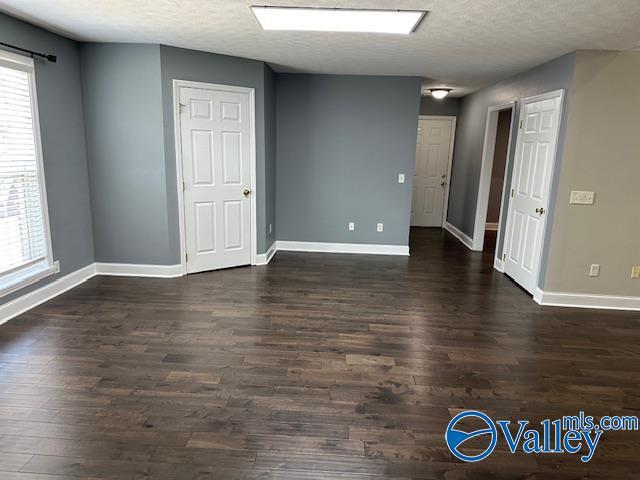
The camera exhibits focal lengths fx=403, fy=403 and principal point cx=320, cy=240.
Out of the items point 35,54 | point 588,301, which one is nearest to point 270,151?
point 35,54

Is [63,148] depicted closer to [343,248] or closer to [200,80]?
[200,80]

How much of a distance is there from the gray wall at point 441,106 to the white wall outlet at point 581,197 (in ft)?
13.7

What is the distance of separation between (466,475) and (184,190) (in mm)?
3836

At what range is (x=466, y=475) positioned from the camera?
1914 mm

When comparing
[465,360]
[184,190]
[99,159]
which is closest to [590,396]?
[465,360]

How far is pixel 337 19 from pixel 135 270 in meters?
3.40

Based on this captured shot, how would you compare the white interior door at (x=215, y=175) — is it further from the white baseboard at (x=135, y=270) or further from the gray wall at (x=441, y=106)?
the gray wall at (x=441, y=106)

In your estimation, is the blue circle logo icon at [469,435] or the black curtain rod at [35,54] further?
the black curtain rod at [35,54]

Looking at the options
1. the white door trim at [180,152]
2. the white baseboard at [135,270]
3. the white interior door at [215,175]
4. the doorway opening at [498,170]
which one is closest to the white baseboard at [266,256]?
the white door trim at [180,152]

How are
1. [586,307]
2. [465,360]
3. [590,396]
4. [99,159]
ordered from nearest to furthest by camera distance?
[590,396]
[465,360]
[586,307]
[99,159]

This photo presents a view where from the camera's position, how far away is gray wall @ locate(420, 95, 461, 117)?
7556 millimetres

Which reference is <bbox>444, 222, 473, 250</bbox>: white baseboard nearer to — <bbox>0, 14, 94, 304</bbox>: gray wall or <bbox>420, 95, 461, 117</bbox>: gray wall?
<bbox>420, 95, 461, 117</bbox>: gray wall

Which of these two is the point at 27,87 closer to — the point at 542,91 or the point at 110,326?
the point at 110,326

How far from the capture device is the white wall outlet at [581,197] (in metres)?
3.88
